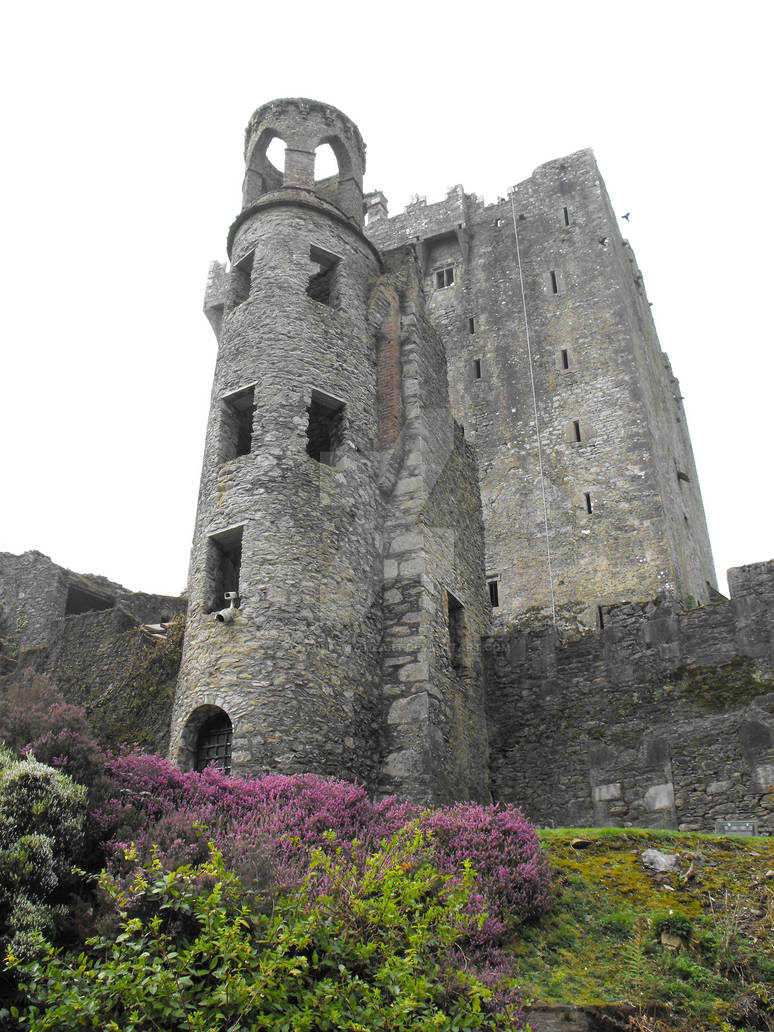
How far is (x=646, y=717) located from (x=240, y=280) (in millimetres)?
9056

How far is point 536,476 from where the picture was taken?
94.0 feet

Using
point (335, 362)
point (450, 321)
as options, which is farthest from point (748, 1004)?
point (450, 321)

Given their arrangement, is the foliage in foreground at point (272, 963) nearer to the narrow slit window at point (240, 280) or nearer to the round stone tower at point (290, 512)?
the round stone tower at point (290, 512)

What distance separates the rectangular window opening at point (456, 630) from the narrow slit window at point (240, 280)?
5723 millimetres

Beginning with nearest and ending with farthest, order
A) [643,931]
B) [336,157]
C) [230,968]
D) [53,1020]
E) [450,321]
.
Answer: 1. [53,1020]
2. [230,968]
3. [643,931]
4. [336,157]
5. [450,321]

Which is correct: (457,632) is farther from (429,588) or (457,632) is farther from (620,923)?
(620,923)

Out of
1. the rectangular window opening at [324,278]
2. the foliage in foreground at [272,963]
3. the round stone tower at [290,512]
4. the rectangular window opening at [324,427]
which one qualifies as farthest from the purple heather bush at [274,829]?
the rectangular window opening at [324,278]

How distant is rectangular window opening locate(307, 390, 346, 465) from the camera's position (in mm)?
13422

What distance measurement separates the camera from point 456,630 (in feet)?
45.2

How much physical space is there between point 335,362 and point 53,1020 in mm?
9960

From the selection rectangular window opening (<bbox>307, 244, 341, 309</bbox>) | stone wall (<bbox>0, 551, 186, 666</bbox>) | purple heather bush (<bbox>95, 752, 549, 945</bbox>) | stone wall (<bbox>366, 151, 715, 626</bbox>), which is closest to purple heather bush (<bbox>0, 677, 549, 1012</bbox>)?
purple heather bush (<bbox>95, 752, 549, 945</bbox>)

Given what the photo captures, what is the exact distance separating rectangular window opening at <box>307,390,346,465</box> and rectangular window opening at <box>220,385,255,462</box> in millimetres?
892

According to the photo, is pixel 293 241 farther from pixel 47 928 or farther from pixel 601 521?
pixel 601 521

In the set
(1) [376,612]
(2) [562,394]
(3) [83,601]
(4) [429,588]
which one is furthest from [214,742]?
(2) [562,394]
